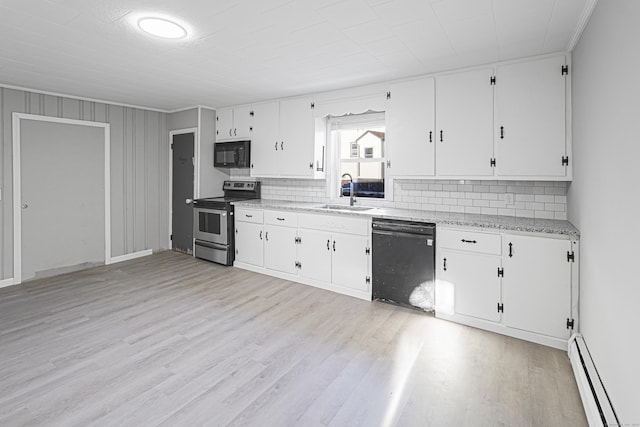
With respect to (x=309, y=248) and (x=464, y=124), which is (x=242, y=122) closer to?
(x=309, y=248)

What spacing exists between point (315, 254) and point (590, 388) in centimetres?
270

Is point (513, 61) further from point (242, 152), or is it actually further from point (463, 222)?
point (242, 152)

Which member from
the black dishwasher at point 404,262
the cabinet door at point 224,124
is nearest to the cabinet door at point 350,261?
the black dishwasher at point 404,262

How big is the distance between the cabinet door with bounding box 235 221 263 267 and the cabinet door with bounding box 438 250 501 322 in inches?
94.8

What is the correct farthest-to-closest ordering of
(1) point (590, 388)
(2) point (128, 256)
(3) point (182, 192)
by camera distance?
(3) point (182, 192), (2) point (128, 256), (1) point (590, 388)

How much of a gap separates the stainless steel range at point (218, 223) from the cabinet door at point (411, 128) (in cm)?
240

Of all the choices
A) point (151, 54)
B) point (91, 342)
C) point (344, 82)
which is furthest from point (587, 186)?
point (91, 342)

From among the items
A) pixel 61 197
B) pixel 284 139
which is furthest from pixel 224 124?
pixel 61 197

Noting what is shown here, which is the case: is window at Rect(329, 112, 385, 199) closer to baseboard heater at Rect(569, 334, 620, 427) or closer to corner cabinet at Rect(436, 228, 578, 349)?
corner cabinet at Rect(436, 228, 578, 349)

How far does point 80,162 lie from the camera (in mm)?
4789

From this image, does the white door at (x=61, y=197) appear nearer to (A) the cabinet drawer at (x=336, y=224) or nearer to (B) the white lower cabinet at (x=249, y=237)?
(B) the white lower cabinet at (x=249, y=237)

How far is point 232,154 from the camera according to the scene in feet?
17.0

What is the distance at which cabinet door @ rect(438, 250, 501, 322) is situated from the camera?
2924 millimetres

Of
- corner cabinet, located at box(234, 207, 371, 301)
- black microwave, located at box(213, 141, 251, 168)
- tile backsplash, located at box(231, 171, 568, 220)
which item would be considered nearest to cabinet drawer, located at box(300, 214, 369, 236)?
corner cabinet, located at box(234, 207, 371, 301)
